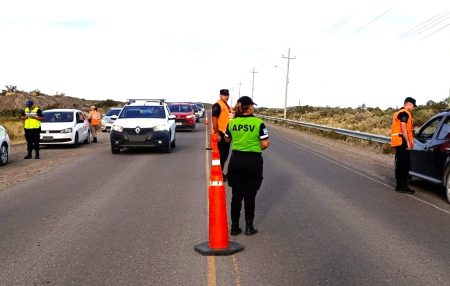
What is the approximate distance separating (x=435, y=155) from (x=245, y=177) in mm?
5113

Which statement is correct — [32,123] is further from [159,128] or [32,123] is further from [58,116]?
[58,116]

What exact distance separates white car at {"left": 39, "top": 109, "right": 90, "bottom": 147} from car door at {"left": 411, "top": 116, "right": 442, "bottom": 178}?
44.9 feet

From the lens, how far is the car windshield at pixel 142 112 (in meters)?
18.8

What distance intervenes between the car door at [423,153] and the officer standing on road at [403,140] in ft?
1.10

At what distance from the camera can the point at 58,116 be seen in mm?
22094

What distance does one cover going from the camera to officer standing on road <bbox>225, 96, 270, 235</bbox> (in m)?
6.79

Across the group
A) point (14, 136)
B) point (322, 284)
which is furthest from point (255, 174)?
point (14, 136)

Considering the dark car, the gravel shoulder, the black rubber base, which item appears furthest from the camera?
the gravel shoulder

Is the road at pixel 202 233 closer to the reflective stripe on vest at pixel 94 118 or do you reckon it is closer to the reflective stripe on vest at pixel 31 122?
the reflective stripe on vest at pixel 31 122

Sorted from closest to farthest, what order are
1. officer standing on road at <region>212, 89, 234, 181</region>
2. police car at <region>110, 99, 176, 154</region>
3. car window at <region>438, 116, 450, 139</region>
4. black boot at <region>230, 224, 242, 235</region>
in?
black boot at <region>230, 224, 242, 235</region> → car window at <region>438, 116, 450, 139</region> → officer standing on road at <region>212, 89, 234, 181</region> → police car at <region>110, 99, 176, 154</region>

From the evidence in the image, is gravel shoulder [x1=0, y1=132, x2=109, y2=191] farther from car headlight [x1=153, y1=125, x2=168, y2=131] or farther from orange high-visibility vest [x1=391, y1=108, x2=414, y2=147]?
orange high-visibility vest [x1=391, y1=108, x2=414, y2=147]

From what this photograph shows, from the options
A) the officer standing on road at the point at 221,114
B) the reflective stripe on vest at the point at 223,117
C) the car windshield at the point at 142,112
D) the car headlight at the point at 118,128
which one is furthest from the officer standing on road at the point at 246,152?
the car windshield at the point at 142,112

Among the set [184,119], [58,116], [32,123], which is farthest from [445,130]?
[184,119]

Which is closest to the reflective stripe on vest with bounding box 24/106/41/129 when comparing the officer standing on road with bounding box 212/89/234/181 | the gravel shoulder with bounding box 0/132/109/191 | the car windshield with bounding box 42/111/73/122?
the gravel shoulder with bounding box 0/132/109/191
